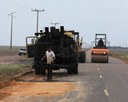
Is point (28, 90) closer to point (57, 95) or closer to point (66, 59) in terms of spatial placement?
point (57, 95)

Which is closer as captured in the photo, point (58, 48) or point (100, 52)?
point (58, 48)

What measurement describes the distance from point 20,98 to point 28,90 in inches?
127

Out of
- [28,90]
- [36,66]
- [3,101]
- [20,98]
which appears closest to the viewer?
[3,101]

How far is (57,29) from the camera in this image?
3212 centimetres

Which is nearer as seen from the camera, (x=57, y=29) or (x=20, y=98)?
(x=20, y=98)

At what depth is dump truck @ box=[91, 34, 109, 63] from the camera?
53.4 m

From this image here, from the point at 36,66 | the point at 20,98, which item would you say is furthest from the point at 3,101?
the point at 36,66

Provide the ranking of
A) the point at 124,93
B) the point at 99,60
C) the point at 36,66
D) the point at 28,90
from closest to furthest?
the point at 124,93, the point at 28,90, the point at 36,66, the point at 99,60

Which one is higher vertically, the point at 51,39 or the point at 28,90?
the point at 51,39

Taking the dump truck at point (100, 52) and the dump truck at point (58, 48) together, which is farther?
the dump truck at point (100, 52)

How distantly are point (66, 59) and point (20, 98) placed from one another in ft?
48.0

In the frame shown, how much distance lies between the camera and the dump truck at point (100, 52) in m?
53.4

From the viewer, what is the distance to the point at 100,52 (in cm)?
5338

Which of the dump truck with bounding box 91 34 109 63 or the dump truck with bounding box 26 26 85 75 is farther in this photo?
the dump truck with bounding box 91 34 109 63
